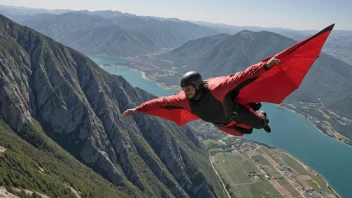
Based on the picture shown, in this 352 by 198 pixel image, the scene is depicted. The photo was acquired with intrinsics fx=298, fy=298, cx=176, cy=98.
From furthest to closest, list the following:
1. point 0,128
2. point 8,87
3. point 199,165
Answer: point 199,165
point 8,87
point 0,128

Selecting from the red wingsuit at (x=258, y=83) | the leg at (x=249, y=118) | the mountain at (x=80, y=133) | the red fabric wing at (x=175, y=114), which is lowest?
the mountain at (x=80, y=133)

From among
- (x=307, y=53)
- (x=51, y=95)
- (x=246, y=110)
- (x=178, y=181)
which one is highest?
(x=307, y=53)

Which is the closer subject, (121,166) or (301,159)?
(121,166)

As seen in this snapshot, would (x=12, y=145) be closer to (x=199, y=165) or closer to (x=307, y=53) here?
(x=199, y=165)

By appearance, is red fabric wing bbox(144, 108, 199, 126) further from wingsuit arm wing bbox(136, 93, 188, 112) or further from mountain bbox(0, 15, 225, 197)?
mountain bbox(0, 15, 225, 197)

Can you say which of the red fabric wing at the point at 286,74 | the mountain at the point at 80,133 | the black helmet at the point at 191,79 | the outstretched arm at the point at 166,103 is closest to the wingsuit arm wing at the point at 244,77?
the red fabric wing at the point at 286,74

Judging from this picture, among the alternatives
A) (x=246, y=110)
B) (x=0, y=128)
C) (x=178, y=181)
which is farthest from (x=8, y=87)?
(x=246, y=110)

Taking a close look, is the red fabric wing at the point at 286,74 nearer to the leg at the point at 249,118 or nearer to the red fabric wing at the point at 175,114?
the leg at the point at 249,118

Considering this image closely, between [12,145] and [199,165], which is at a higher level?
[12,145]
